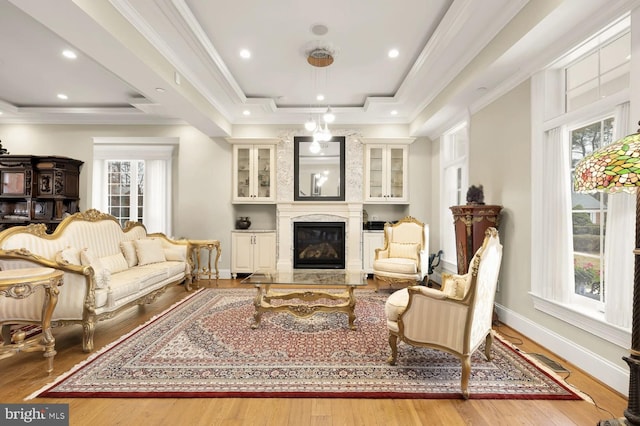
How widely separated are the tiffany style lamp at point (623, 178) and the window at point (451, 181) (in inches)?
128

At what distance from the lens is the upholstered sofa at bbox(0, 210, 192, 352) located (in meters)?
2.59

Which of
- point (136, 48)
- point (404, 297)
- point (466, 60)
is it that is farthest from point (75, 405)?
point (466, 60)

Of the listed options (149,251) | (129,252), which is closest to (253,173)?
(149,251)

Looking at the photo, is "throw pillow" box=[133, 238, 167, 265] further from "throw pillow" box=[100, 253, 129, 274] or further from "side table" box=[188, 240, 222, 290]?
"side table" box=[188, 240, 222, 290]

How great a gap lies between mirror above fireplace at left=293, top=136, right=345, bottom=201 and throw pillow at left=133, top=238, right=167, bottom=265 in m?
2.48

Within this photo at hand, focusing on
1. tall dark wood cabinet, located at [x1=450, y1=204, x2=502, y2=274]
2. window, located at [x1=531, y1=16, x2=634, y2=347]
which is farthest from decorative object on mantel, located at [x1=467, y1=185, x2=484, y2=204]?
window, located at [x1=531, y1=16, x2=634, y2=347]

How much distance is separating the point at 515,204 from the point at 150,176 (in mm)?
6692

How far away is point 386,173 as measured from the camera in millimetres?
5691

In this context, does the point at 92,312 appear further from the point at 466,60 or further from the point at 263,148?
the point at 466,60

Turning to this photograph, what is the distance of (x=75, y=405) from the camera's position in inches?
73.4

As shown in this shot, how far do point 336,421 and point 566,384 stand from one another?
1673 mm

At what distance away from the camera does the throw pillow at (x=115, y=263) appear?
3.70 meters

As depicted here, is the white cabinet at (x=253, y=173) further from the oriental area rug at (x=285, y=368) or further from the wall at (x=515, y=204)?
the wall at (x=515, y=204)

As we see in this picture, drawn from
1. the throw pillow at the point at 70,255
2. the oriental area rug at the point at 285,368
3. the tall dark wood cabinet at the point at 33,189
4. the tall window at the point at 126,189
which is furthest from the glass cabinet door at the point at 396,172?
the tall dark wood cabinet at the point at 33,189
